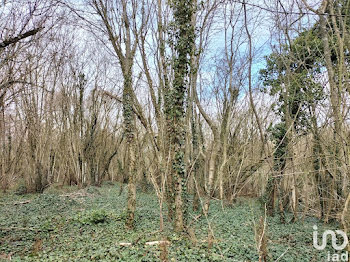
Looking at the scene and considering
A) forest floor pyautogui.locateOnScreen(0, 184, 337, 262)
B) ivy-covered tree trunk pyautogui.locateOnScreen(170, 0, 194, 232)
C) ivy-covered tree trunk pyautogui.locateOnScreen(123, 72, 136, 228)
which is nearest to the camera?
forest floor pyautogui.locateOnScreen(0, 184, 337, 262)

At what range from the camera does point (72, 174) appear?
43.1ft

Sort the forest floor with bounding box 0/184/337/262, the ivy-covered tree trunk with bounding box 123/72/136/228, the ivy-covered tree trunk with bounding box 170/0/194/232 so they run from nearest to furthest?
the forest floor with bounding box 0/184/337/262
the ivy-covered tree trunk with bounding box 170/0/194/232
the ivy-covered tree trunk with bounding box 123/72/136/228

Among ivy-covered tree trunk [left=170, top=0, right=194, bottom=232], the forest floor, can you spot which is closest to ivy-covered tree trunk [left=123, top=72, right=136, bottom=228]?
the forest floor

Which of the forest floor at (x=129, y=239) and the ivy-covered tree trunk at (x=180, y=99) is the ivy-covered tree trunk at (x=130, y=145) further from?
the ivy-covered tree trunk at (x=180, y=99)

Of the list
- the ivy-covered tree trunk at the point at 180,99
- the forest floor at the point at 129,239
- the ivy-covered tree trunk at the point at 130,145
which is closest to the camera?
the forest floor at the point at 129,239

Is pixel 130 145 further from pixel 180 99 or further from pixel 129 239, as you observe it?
pixel 129 239

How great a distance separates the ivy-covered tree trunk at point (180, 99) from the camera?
197 inches

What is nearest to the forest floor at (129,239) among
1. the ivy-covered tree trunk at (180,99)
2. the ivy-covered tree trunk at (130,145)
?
the ivy-covered tree trunk at (130,145)

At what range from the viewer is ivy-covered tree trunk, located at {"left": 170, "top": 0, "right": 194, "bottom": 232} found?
502 cm

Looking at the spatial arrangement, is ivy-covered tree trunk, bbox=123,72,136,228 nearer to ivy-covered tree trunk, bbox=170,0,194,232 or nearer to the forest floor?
the forest floor

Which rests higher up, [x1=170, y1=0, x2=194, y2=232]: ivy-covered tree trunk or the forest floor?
[x1=170, y1=0, x2=194, y2=232]: ivy-covered tree trunk

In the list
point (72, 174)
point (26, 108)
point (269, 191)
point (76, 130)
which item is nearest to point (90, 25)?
point (26, 108)

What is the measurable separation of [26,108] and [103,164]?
6265mm

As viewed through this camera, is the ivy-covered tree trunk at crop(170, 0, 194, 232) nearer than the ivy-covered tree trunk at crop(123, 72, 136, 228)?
Yes
